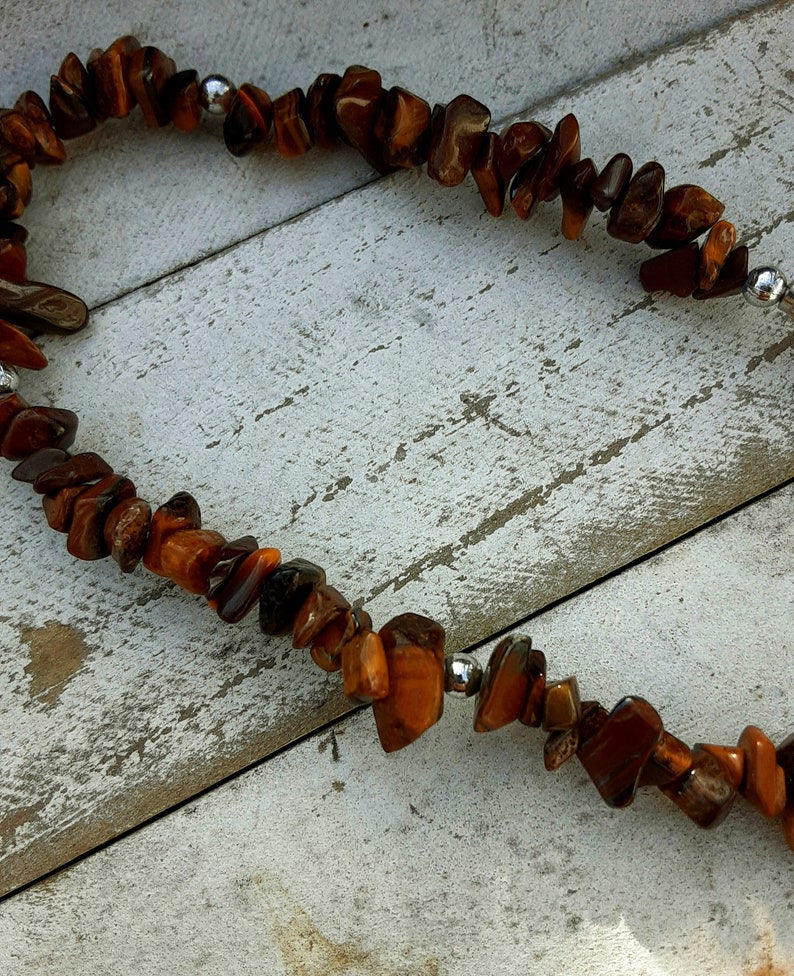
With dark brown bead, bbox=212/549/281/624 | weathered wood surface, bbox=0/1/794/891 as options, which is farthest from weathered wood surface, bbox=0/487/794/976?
dark brown bead, bbox=212/549/281/624

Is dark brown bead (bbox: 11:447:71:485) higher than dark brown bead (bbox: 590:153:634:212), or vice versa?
dark brown bead (bbox: 590:153:634:212)

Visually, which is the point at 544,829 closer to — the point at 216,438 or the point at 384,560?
the point at 384,560

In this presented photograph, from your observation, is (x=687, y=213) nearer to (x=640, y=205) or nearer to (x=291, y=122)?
(x=640, y=205)

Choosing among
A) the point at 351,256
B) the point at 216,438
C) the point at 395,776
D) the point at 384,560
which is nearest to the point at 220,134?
the point at 351,256

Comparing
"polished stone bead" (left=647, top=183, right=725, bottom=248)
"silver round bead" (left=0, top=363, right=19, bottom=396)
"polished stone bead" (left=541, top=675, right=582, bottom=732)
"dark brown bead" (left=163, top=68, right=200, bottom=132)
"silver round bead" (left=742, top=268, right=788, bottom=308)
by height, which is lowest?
"polished stone bead" (left=541, top=675, right=582, bottom=732)

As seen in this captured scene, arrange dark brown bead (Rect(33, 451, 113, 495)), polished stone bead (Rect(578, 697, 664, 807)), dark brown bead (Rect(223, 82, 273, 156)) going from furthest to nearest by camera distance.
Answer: dark brown bead (Rect(223, 82, 273, 156)) < dark brown bead (Rect(33, 451, 113, 495)) < polished stone bead (Rect(578, 697, 664, 807))

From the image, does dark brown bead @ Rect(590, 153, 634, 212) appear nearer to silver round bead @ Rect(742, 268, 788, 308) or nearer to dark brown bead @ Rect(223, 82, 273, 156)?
silver round bead @ Rect(742, 268, 788, 308)

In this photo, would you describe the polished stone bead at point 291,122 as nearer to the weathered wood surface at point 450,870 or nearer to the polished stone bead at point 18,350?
the polished stone bead at point 18,350
